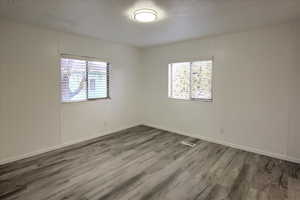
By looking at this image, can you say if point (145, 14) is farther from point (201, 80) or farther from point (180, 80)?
point (180, 80)

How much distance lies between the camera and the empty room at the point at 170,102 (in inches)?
91.1

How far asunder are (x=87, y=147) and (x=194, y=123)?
2.62m

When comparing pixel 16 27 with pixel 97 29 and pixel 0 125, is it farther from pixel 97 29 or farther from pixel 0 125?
pixel 0 125

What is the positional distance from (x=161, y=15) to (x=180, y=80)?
2.28 m

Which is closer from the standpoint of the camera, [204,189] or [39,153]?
[204,189]

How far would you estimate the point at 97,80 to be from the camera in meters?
4.29

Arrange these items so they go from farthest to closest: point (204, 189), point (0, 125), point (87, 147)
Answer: point (87, 147)
point (0, 125)
point (204, 189)

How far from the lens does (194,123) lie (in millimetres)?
4289

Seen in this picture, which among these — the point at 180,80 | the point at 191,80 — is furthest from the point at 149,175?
the point at 180,80

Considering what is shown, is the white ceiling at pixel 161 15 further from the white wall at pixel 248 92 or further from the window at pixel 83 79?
the window at pixel 83 79

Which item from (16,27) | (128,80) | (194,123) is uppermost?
(16,27)

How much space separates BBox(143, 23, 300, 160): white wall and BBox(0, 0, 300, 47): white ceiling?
0.33 meters

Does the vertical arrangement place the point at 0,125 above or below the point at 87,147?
above

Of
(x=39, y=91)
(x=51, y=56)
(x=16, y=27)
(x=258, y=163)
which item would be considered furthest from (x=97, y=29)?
(x=258, y=163)
